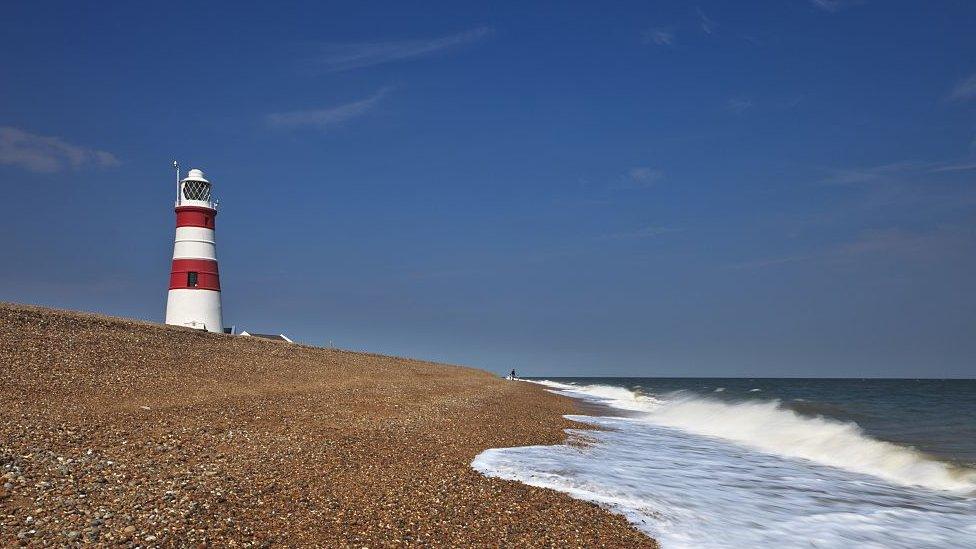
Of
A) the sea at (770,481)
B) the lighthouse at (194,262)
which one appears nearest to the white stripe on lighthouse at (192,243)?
the lighthouse at (194,262)

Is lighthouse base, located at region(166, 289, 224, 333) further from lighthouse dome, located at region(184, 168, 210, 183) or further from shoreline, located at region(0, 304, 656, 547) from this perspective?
shoreline, located at region(0, 304, 656, 547)

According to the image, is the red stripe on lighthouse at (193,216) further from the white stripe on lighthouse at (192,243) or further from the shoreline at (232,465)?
the shoreline at (232,465)

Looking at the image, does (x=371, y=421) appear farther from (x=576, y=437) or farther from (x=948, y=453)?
(x=948, y=453)

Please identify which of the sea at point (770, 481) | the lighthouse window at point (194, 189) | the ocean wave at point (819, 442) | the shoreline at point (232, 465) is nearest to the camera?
the shoreline at point (232, 465)

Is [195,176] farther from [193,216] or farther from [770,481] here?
[770,481]

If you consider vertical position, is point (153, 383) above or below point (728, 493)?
above

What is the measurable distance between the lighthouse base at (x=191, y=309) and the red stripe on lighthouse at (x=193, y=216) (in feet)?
11.3

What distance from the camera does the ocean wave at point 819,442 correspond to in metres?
15.0

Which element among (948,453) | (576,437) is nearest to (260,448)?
(576,437)

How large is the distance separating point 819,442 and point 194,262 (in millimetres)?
29095

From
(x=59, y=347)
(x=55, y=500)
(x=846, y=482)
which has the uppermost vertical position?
(x=59, y=347)

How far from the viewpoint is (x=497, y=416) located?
2036 centimetres

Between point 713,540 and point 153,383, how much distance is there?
13986mm

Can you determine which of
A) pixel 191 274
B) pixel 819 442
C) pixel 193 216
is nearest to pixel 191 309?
pixel 191 274
